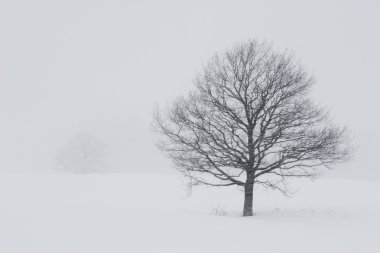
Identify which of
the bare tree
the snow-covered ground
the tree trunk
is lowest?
the snow-covered ground

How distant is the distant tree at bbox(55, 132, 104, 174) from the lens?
62.1m

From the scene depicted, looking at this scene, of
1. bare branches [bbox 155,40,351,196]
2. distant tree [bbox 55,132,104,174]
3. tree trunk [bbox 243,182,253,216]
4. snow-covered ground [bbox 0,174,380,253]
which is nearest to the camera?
snow-covered ground [bbox 0,174,380,253]

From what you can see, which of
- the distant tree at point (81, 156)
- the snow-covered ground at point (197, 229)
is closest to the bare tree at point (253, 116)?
the snow-covered ground at point (197, 229)

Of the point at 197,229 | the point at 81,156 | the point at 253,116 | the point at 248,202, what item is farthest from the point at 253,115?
the point at 81,156

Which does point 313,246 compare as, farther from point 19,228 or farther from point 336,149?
point 19,228

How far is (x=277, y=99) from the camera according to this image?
59.7 ft

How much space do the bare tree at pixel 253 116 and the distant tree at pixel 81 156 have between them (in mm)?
45186

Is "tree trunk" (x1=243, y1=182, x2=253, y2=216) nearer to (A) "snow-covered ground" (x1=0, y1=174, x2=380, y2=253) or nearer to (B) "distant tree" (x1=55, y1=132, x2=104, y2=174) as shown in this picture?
(A) "snow-covered ground" (x1=0, y1=174, x2=380, y2=253)

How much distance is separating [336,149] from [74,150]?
52.6 m

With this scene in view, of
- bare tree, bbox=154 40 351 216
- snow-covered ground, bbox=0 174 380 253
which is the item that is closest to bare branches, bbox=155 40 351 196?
bare tree, bbox=154 40 351 216

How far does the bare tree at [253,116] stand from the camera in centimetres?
1780

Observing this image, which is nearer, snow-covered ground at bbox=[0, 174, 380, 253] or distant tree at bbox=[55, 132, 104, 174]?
snow-covered ground at bbox=[0, 174, 380, 253]

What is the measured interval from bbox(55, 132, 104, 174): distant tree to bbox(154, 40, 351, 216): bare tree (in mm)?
45186

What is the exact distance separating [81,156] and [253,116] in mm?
49616
